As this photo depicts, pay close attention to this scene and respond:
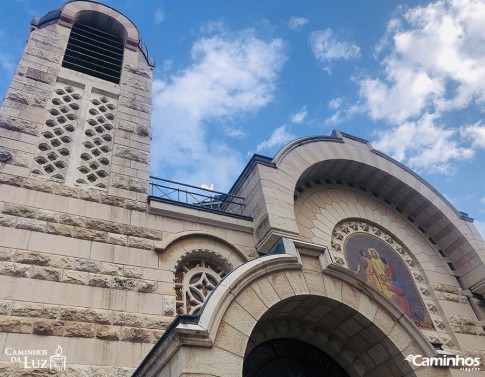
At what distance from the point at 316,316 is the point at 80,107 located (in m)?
7.97

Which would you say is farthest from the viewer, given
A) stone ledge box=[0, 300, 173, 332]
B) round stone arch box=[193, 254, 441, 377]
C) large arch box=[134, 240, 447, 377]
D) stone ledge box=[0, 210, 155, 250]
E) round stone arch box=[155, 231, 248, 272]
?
round stone arch box=[155, 231, 248, 272]

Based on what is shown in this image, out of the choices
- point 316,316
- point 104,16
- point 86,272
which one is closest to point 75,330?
point 86,272

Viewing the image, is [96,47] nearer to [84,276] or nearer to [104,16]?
[104,16]

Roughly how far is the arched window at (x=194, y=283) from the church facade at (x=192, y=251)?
5 cm

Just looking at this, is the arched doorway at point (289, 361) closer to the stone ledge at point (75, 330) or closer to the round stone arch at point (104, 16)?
the stone ledge at point (75, 330)

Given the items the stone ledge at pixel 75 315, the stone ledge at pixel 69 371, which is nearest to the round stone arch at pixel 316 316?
the stone ledge at pixel 75 315

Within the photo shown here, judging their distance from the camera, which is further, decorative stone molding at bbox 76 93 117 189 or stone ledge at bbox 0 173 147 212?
decorative stone molding at bbox 76 93 117 189

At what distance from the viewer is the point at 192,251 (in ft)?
32.0

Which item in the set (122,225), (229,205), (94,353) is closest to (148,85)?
(229,205)

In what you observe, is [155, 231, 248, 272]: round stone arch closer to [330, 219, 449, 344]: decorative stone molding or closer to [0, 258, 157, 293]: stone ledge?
[0, 258, 157, 293]: stone ledge

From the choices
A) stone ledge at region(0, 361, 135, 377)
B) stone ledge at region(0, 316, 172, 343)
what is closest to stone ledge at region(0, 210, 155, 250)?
stone ledge at region(0, 316, 172, 343)

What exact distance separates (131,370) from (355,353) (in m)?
4.19

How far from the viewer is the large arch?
575 cm

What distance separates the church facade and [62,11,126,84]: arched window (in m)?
0.05
